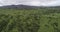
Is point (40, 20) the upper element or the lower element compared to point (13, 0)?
lower

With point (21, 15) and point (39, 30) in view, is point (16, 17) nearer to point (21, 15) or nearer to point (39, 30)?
point (21, 15)

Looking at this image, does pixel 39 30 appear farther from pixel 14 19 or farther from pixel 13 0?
pixel 13 0

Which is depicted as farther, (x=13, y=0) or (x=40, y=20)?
(x=13, y=0)

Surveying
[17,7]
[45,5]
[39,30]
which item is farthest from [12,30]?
[45,5]

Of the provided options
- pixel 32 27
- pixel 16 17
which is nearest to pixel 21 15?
pixel 16 17

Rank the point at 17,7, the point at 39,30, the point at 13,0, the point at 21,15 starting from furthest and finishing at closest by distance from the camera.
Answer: the point at 13,0
the point at 17,7
the point at 21,15
the point at 39,30

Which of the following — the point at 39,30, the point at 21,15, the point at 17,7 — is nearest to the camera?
the point at 39,30
